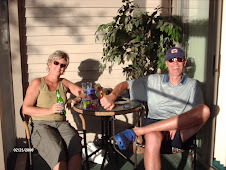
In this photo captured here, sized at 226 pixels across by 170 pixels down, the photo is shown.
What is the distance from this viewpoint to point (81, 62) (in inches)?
140

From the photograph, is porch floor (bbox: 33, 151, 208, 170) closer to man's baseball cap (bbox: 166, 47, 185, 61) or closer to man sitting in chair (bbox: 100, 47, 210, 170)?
man sitting in chair (bbox: 100, 47, 210, 170)

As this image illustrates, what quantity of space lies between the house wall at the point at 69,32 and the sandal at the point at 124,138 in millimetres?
1318

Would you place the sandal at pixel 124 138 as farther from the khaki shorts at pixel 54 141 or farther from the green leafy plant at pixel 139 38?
the green leafy plant at pixel 139 38

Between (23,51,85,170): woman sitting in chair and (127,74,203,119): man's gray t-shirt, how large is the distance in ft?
2.35

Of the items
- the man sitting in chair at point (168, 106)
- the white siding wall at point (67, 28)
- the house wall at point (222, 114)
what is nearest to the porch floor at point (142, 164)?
the house wall at point (222, 114)

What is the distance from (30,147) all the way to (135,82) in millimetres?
1298

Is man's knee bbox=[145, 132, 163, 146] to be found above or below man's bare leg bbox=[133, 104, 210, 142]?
below

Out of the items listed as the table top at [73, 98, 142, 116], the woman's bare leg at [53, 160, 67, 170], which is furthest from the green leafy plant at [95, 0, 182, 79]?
the woman's bare leg at [53, 160, 67, 170]

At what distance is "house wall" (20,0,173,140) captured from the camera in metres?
3.39

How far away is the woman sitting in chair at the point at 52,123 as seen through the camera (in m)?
2.21

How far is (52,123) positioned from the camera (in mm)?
2484

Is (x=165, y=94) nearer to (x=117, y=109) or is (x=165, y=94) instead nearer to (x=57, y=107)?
(x=117, y=109)

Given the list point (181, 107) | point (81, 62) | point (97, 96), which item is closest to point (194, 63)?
point (181, 107)

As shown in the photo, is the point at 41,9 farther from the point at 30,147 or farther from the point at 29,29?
the point at 30,147
